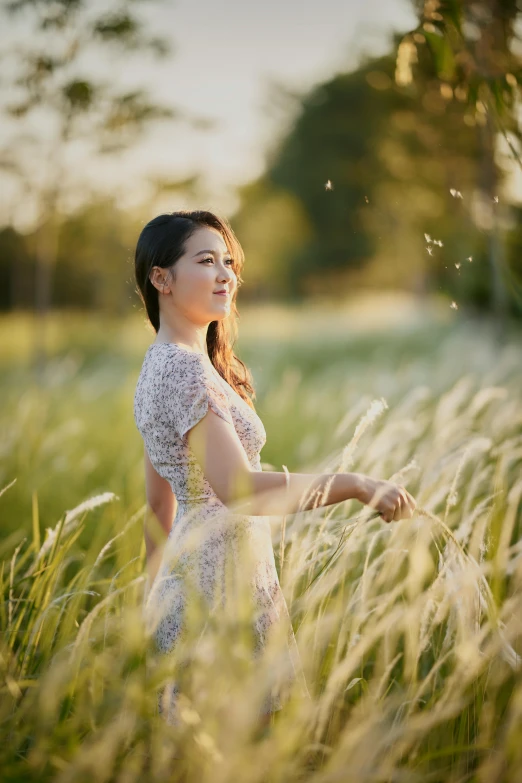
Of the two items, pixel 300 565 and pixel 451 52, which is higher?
pixel 451 52

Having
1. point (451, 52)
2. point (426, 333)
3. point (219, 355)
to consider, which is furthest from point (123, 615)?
point (426, 333)

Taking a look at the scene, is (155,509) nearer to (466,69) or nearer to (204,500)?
(204,500)

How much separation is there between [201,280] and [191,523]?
64cm

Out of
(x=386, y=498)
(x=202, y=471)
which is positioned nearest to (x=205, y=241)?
(x=202, y=471)

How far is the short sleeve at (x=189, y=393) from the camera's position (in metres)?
1.66

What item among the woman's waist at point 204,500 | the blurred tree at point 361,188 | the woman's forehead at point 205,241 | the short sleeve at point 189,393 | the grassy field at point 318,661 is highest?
the blurred tree at point 361,188

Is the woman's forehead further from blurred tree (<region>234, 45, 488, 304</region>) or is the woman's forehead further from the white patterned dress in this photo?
blurred tree (<region>234, 45, 488, 304</region>)

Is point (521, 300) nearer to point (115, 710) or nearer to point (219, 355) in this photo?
point (219, 355)

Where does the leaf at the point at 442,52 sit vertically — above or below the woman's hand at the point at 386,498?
above

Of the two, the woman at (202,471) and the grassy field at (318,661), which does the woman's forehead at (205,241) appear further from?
the grassy field at (318,661)

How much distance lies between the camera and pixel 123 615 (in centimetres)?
200

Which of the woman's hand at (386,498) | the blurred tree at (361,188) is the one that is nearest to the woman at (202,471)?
the woman's hand at (386,498)

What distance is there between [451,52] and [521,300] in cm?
85

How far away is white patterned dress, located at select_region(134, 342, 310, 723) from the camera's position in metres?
1.71
